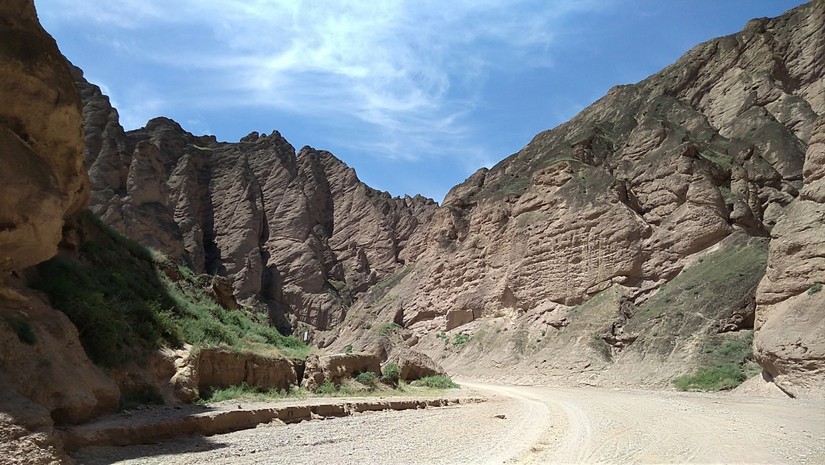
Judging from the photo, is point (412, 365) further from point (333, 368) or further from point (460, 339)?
point (460, 339)

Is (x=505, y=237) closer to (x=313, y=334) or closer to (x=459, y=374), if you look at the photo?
(x=459, y=374)

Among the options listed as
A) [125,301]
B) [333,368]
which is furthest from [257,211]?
[125,301]

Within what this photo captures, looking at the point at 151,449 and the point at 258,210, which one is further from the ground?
the point at 258,210

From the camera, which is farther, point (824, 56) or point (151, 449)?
point (824, 56)

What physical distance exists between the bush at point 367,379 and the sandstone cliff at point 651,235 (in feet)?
48.9

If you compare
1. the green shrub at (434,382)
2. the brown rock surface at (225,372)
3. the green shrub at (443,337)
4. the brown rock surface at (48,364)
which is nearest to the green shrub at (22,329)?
the brown rock surface at (48,364)

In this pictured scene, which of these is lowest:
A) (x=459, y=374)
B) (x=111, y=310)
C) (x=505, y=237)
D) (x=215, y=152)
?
(x=459, y=374)

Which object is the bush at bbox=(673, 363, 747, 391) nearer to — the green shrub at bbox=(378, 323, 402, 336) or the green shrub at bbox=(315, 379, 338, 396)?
the green shrub at bbox=(315, 379, 338, 396)

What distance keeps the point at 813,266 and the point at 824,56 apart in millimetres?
42720

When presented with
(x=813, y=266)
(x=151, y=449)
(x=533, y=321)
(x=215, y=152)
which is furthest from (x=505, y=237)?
(x=215, y=152)

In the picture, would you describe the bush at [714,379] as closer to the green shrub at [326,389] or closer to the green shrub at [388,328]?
the green shrub at [326,389]

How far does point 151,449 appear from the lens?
873 centimetres

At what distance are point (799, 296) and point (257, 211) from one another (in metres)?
82.7

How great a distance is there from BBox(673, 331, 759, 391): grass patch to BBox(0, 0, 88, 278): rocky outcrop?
84.0ft
